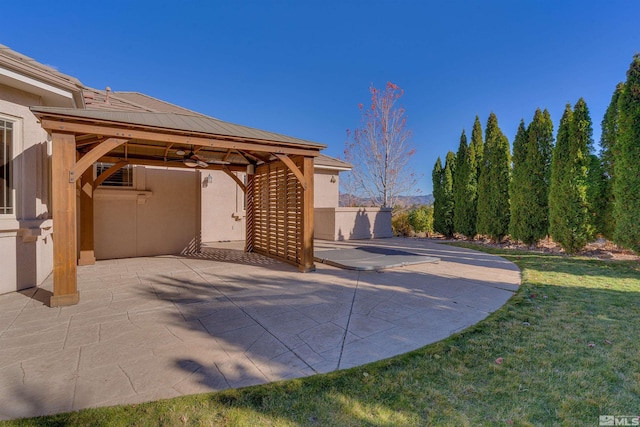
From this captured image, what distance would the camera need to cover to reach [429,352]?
293 centimetres

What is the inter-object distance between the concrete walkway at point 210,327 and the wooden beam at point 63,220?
0.30 m

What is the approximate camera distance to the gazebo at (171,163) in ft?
14.3

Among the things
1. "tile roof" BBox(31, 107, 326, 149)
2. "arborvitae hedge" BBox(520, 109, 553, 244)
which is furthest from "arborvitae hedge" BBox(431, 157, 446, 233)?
"tile roof" BBox(31, 107, 326, 149)

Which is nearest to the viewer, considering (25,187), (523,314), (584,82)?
(523,314)

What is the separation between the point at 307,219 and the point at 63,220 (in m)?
4.24

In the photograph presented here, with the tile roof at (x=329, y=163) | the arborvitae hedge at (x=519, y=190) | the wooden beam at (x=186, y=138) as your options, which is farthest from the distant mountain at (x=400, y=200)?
the wooden beam at (x=186, y=138)

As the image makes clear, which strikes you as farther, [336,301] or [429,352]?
[336,301]

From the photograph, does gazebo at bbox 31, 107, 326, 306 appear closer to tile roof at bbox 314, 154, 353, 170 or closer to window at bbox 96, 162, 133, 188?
window at bbox 96, 162, 133, 188

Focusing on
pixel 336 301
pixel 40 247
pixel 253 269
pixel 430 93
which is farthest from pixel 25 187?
pixel 430 93

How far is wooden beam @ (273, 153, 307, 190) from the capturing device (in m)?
6.39

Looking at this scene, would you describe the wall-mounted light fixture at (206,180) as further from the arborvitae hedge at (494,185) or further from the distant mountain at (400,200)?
the distant mountain at (400,200)

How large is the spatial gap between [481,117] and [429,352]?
45.0ft

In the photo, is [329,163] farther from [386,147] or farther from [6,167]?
[6,167]

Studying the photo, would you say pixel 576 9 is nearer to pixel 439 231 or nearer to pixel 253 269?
pixel 439 231
